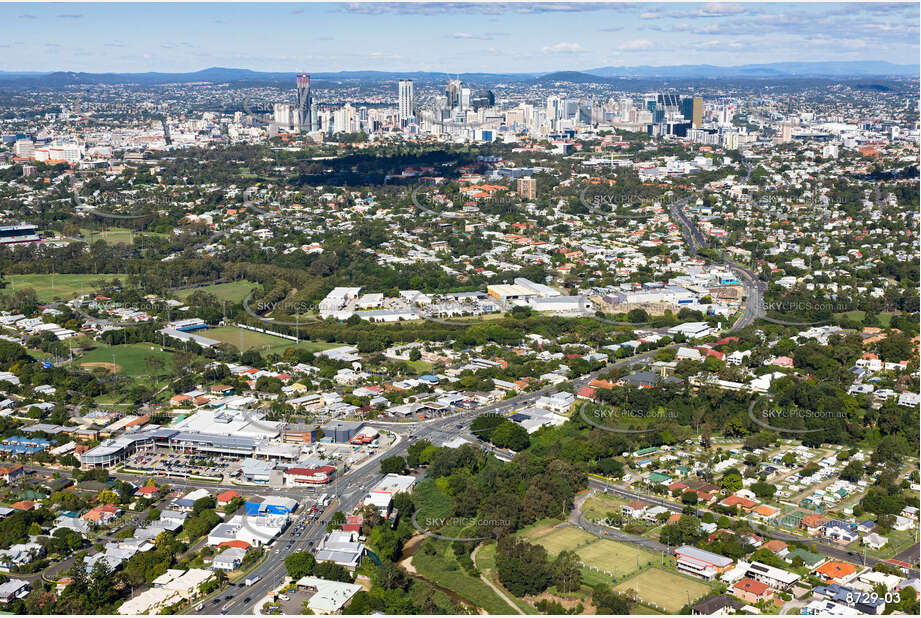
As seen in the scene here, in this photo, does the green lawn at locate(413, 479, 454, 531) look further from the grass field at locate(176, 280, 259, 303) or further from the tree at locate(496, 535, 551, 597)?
the grass field at locate(176, 280, 259, 303)

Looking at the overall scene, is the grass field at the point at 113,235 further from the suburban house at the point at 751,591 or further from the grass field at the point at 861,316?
the suburban house at the point at 751,591

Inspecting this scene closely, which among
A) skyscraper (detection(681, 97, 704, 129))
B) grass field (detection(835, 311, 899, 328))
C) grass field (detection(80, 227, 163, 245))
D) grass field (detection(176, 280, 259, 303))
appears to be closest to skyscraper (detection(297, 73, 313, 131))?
skyscraper (detection(681, 97, 704, 129))

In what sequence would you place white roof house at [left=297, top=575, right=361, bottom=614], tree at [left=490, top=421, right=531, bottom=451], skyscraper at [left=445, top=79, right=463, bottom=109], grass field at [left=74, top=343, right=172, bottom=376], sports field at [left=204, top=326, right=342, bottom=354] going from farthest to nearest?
skyscraper at [left=445, top=79, right=463, bottom=109], sports field at [left=204, top=326, right=342, bottom=354], grass field at [left=74, top=343, right=172, bottom=376], tree at [left=490, top=421, right=531, bottom=451], white roof house at [left=297, top=575, right=361, bottom=614]

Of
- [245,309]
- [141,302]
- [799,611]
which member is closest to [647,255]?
[245,309]

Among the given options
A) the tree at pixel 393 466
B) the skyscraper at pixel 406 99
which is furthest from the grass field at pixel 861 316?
the skyscraper at pixel 406 99

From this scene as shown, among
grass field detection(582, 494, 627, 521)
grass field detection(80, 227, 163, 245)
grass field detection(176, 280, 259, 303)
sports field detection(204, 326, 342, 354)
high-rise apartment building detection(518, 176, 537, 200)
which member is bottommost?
grass field detection(582, 494, 627, 521)

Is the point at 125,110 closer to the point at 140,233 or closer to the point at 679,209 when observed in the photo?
the point at 140,233
